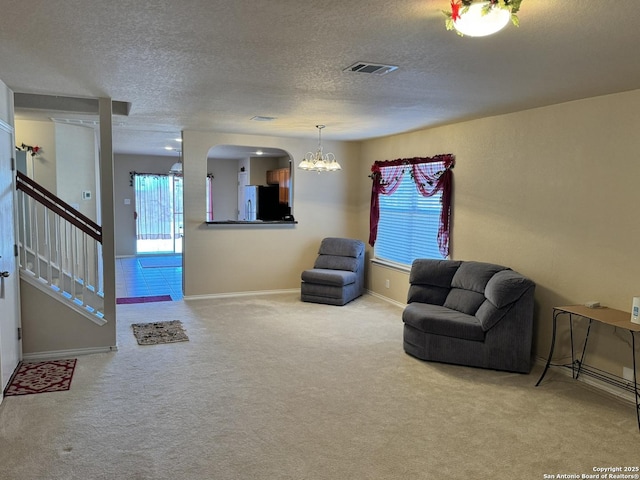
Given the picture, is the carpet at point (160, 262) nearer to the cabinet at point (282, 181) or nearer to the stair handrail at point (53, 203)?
the cabinet at point (282, 181)

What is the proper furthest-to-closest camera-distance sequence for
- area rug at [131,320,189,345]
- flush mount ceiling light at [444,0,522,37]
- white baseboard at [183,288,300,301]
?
white baseboard at [183,288,300,301] < area rug at [131,320,189,345] < flush mount ceiling light at [444,0,522,37]

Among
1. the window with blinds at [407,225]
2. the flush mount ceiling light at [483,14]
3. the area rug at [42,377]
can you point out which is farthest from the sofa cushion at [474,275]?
the area rug at [42,377]

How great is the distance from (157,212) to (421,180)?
23.9 ft

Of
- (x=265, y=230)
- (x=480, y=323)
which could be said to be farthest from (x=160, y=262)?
(x=480, y=323)

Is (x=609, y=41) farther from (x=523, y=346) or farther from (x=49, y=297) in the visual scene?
(x=49, y=297)

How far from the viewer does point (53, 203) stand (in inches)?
179

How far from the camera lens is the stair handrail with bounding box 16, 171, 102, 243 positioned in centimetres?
423

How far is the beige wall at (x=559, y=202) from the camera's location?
3.68 metres

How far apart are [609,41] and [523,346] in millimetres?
2552

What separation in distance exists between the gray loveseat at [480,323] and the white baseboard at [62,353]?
9.60ft

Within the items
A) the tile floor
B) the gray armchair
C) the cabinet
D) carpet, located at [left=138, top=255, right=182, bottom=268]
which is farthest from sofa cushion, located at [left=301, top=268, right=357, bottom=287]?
carpet, located at [left=138, top=255, right=182, bottom=268]

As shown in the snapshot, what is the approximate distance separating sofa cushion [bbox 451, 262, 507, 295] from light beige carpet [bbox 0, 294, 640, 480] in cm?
85

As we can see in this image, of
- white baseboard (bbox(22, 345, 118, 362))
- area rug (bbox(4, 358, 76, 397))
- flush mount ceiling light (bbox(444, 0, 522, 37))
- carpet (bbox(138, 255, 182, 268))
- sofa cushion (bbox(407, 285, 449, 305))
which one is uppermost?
flush mount ceiling light (bbox(444, 0, 522, 37))

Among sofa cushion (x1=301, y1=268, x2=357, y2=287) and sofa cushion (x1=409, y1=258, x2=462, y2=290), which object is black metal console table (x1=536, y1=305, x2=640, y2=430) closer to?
sofa cushion (x1=409, y1=258, x2=462, y2=290)
